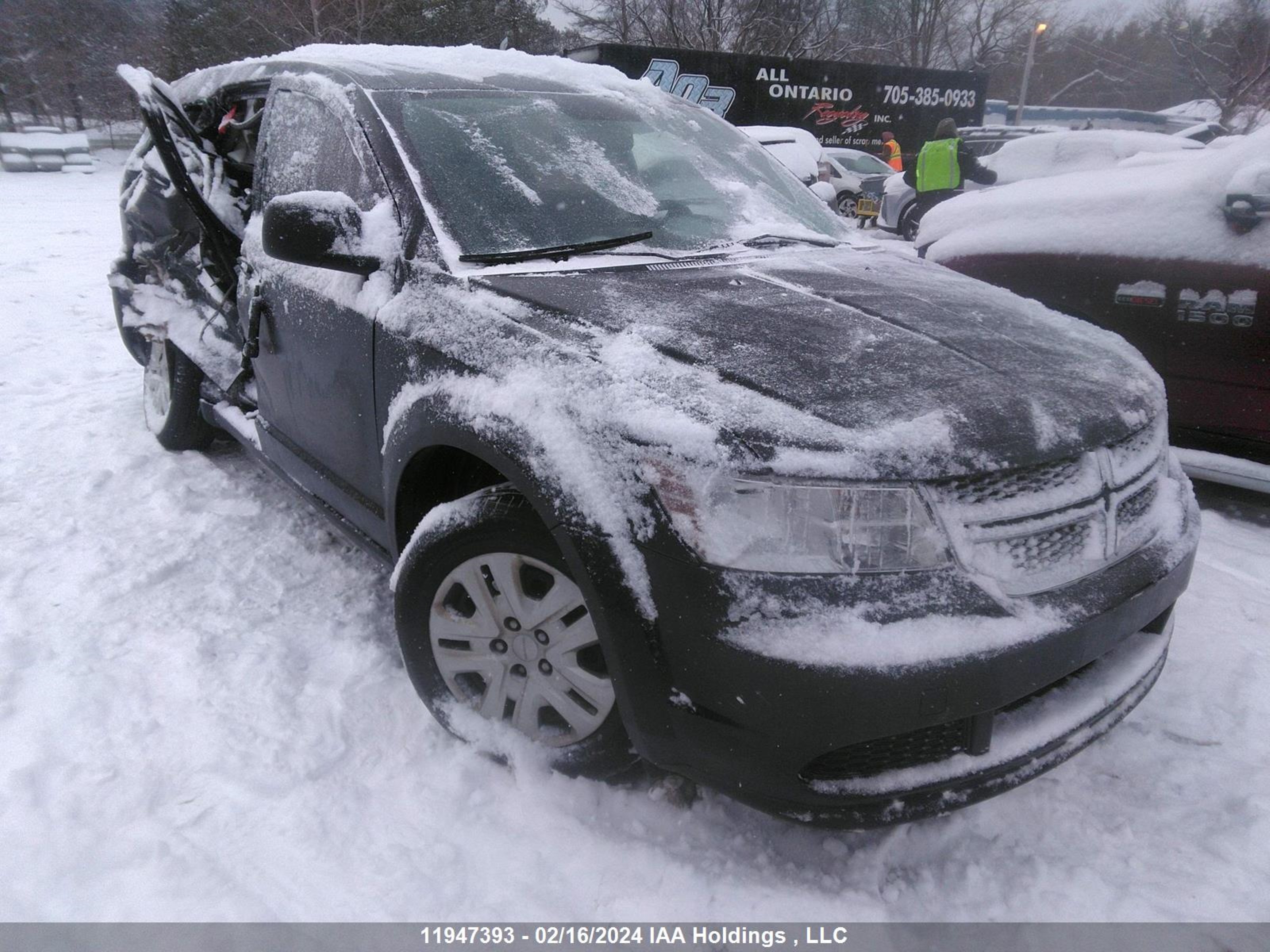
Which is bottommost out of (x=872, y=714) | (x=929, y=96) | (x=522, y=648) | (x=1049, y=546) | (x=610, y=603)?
(x=522, y=648)

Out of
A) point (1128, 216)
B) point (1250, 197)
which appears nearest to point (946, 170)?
point (1128, 216)

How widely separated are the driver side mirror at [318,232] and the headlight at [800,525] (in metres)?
1.28

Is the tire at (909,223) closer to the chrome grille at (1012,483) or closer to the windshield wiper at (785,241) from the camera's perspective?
the windshield wiper at (785,241)

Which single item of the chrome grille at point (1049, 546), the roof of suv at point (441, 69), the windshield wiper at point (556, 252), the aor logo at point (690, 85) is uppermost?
the aor logo at point (690, 85)

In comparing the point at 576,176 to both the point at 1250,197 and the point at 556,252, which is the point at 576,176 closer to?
the point at 556,252

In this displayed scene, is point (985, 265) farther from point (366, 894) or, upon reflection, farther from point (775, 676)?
point (366, 894)

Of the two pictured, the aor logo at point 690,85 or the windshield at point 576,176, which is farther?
the aor logo at point 690,85

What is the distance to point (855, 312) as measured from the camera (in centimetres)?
214

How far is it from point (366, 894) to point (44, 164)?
2669cm

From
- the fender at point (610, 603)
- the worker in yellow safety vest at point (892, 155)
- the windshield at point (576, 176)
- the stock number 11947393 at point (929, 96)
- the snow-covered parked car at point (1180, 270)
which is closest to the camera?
the fender at point (610, 603)

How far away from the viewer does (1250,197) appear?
3498 millimetres

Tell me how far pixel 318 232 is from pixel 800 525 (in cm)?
151

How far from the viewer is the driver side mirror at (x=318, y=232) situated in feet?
7.36

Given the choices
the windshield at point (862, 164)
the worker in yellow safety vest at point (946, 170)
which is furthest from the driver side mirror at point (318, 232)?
the windshield at point (862, 164)
